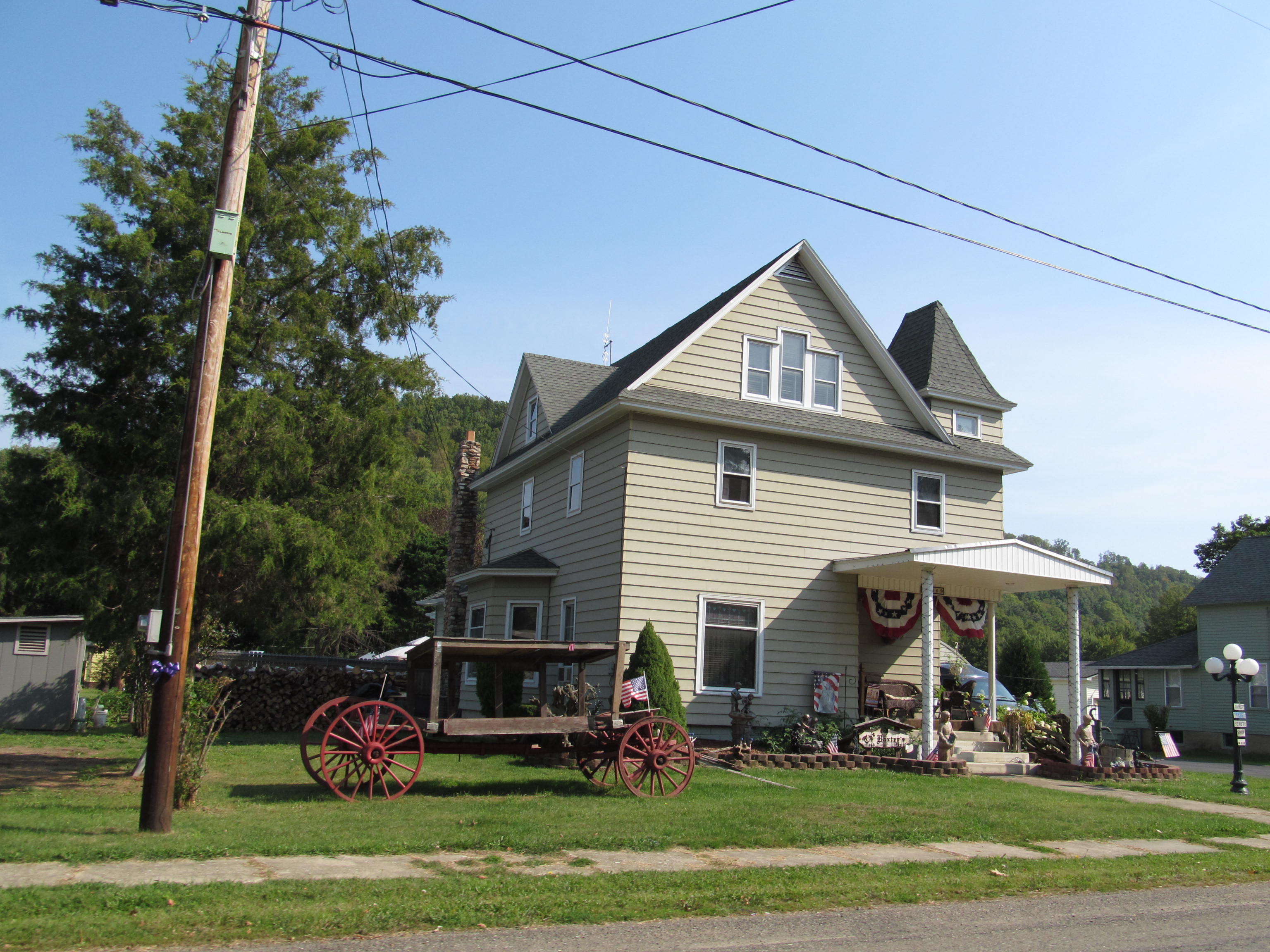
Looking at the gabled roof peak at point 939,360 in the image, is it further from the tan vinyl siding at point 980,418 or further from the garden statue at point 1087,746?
the garden statue at point 1087,746

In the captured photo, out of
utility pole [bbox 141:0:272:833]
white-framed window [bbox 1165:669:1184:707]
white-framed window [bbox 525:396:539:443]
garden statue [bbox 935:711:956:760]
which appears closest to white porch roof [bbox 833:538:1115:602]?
garden statue [bbox 935:711:956:760]

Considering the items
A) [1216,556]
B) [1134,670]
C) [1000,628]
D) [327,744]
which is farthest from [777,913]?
[1000,628]

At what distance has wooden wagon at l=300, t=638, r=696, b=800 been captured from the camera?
35.0ft

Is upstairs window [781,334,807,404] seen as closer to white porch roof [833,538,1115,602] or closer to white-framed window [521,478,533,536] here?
white porch roof [833,538,1115,602]

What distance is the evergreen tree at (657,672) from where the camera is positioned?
1459 centimetres

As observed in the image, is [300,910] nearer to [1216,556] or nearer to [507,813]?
[507,813]

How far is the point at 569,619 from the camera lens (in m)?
19.0

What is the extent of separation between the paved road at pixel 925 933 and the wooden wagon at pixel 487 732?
16.0 ft

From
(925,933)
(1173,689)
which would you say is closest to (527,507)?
(925,933)

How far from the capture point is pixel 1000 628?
81.1m

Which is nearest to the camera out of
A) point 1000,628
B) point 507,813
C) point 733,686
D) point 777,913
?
point 777,913

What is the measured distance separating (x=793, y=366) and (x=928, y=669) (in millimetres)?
6463

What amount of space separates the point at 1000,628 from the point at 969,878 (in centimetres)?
7888

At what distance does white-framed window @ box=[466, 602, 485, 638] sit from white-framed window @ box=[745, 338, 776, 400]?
294 inches
